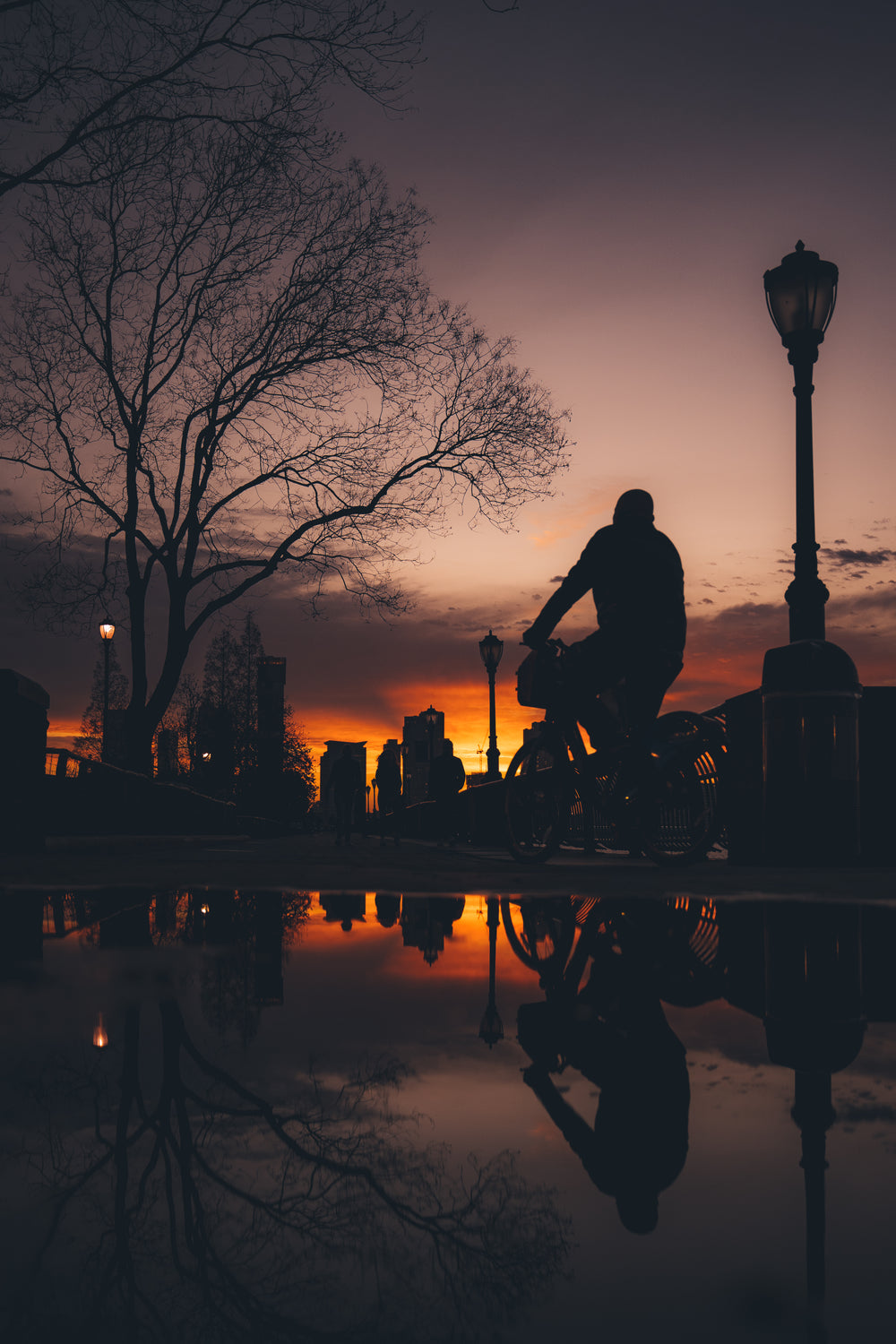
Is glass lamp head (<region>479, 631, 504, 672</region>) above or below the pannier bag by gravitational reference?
above

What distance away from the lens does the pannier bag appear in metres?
8.45

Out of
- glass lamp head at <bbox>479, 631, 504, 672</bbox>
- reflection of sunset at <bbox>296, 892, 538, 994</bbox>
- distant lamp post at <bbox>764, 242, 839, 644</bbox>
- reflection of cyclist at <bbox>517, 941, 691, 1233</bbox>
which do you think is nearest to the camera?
reflection of cyclist at <bbox>517, 941, 691, 1233</bbox>

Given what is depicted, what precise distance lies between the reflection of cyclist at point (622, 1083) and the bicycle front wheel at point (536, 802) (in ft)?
18.0

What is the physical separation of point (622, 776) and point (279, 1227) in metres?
6.74

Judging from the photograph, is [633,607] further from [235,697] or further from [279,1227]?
[235,697]

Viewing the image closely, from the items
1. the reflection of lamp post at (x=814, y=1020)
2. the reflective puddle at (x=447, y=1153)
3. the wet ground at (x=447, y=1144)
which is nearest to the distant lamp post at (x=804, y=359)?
the reflection of lamp post at (x=814, y=1020)

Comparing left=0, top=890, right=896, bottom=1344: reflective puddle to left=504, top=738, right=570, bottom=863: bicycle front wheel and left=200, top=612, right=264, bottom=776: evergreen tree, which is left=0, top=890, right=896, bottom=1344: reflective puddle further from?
left=200, top=612, right=264, bottom=776: evergreen tree

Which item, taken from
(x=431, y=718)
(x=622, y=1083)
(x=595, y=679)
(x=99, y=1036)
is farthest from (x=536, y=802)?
(x=431, y=718)

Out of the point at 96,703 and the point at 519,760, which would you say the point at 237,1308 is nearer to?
the point at 519,760

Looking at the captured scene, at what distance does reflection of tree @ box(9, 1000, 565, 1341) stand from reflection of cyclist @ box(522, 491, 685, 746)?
6.23 metres

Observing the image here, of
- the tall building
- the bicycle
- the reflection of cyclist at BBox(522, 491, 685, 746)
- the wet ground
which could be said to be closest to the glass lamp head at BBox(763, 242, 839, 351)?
the reflection of cyclist at BBox(522, 491, 685, 746)

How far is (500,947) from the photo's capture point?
4.22 meters

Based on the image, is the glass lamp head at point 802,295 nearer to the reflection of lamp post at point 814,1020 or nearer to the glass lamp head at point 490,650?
the reflection of lamp post at point 814,1020

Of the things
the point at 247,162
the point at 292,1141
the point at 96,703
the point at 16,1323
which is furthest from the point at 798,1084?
the point at 96,703
